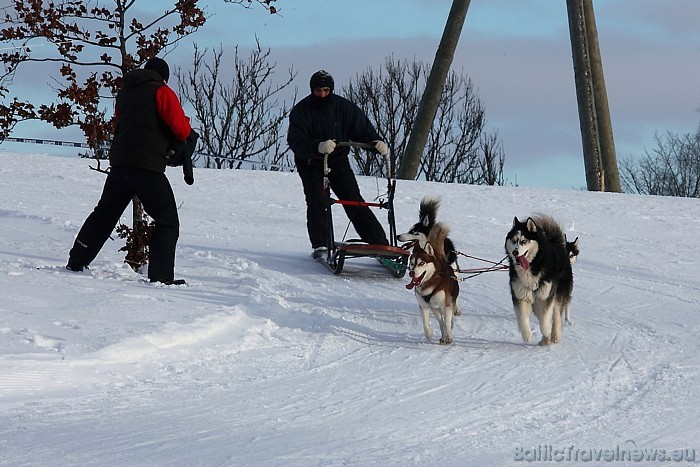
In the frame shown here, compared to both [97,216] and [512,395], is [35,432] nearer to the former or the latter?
[512,395]

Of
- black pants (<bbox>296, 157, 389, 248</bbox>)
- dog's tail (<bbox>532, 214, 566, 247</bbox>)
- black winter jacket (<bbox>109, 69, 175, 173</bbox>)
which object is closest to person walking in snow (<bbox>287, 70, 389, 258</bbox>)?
black pants (<bbox>296, 157, 389, 248</bbox>)

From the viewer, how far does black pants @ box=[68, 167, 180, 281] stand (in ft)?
27.1

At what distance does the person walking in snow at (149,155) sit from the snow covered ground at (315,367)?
41cm

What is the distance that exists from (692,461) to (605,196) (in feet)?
43.9

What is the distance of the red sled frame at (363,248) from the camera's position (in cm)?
917

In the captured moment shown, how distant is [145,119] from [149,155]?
0.30 metres

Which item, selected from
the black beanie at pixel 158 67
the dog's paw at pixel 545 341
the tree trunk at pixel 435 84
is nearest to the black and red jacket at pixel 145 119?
the black beanie at pixel 158 67

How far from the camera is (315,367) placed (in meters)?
6.32

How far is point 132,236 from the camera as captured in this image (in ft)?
30.4

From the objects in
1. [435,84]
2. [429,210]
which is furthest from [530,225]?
[435,84]

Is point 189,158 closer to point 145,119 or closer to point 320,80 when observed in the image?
point 145,119

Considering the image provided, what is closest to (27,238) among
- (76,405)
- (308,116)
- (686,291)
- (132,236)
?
(132,236)

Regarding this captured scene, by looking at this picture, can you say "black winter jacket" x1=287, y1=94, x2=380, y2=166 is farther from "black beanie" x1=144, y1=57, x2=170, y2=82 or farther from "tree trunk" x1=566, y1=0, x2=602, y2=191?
"tree trunk" x1=566, y1=0, x2=602, y2=191

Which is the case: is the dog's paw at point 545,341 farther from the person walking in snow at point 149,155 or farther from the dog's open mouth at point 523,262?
the person walking in snow at point 149,155
